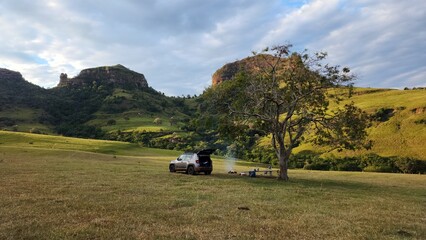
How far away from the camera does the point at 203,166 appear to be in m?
31.3

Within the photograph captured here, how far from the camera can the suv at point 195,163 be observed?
31.1 meters

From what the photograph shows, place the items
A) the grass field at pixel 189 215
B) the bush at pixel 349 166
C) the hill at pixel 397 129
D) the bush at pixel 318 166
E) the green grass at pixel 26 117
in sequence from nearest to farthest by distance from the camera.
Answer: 1. the grass field at pixel 189 215
2. the bush at pixel 349 166
3. the bush at pixel 318 166
4. the hill at pixel 397 129
5. the green grass at pixel 26 117

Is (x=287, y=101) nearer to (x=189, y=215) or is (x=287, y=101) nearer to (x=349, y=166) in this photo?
(x=189, y=215)

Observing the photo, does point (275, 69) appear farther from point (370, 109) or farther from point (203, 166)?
point (370, 109)

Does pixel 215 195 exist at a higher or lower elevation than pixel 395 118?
lower

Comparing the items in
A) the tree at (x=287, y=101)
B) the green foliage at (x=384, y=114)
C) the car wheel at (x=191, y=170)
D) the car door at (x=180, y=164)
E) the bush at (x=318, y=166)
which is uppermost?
the green foliage at (x=384, y=114)

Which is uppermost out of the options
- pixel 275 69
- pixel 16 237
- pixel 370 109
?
pixel 370 109

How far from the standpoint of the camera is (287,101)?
105 feet

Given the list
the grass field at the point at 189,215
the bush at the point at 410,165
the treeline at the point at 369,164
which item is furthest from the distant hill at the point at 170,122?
the grass field at the point at 189,215

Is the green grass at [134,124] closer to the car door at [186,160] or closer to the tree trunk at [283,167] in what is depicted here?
the car door at [186,160]

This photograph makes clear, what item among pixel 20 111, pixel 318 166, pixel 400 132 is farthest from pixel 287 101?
pixel 20 111

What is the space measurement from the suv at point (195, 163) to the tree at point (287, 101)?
4.41 meters

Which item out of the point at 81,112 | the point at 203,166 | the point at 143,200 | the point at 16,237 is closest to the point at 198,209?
the point at 143,200

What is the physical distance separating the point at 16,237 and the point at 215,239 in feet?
17.1
